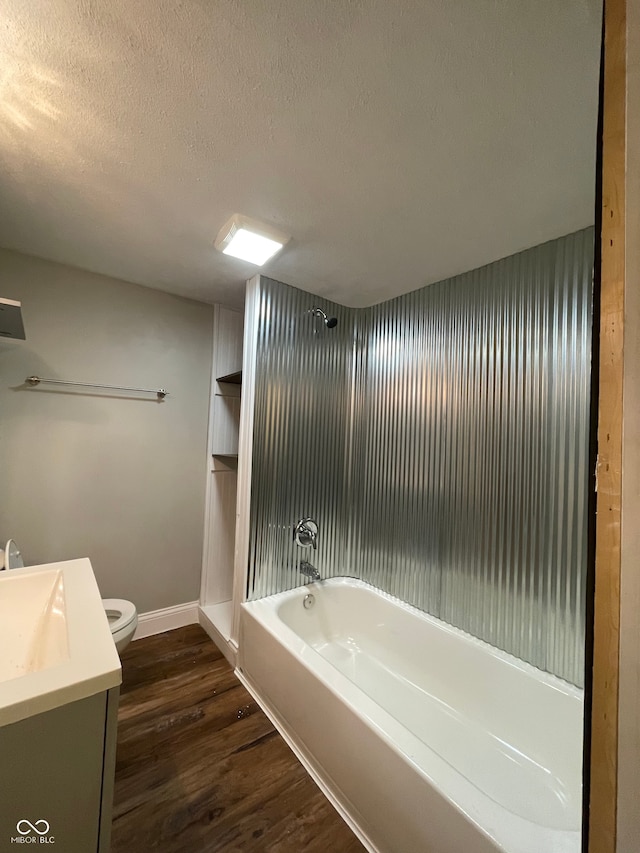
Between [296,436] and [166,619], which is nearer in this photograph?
[296,436]

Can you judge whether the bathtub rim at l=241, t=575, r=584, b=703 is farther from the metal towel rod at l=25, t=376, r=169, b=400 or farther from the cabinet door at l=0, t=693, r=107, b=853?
the metal towel rod at l=25, t=376, r=169, b=400

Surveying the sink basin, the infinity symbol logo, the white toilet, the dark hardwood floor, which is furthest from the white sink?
the dark hardwood floor

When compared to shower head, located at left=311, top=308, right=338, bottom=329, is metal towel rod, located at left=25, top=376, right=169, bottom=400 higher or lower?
lower

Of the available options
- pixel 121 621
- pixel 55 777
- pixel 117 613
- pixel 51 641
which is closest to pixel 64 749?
pixel 55 777

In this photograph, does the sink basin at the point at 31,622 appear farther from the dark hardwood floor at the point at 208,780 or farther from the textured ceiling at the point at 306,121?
the textured ceiling at the point at 306,121

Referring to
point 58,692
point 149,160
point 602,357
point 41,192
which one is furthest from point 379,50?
point 58,692

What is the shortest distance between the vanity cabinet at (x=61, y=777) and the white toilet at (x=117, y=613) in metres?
0.84

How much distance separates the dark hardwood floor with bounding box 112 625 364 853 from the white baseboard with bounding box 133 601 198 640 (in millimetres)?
366

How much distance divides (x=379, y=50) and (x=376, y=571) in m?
2.43

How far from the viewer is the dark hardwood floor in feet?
3.86

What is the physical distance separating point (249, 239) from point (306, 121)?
2.17 ft

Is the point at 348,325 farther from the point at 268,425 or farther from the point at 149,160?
the point at 149,160

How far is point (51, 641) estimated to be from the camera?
949 millimetres

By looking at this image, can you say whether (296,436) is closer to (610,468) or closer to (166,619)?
(166,619)
